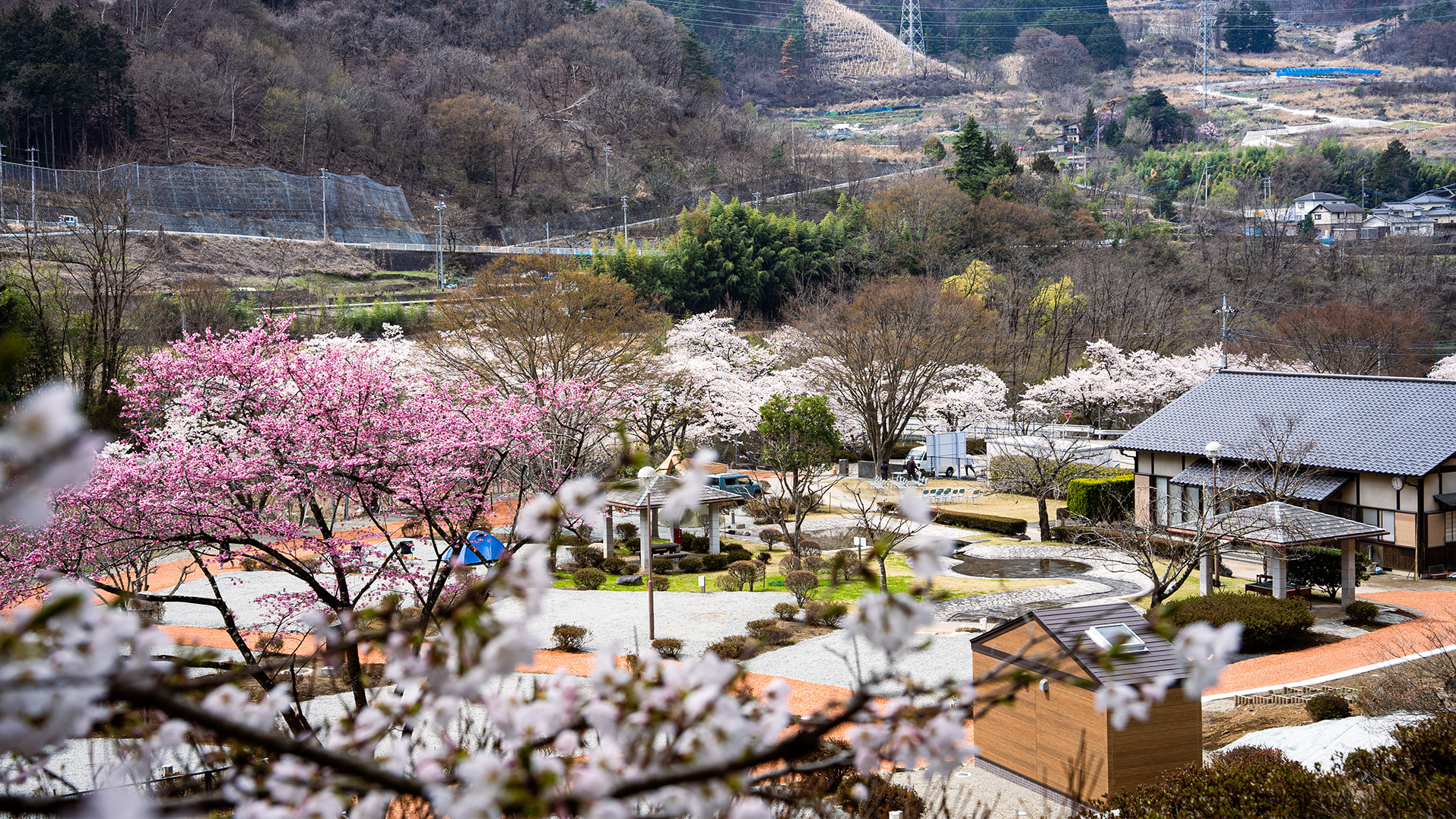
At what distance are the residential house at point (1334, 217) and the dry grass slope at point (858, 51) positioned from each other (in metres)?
71.4

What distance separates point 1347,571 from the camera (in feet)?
52.7

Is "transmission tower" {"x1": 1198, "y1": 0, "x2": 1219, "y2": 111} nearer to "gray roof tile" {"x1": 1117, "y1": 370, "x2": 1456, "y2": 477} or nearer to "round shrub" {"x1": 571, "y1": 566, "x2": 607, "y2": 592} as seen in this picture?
"gray roof tile" {"x1": 1117, "y1": 370, "x2": 1456, "y2": 477}

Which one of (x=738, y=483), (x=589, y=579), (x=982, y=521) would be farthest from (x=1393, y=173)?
(x=589, y=579)

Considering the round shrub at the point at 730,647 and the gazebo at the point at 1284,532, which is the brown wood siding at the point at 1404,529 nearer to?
the gazebo at the point at 1284,532

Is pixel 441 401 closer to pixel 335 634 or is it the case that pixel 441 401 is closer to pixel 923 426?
pixel 335 634

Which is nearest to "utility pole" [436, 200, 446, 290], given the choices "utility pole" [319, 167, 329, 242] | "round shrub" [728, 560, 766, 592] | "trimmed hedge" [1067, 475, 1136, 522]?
"utility pole" [319, 167, 329, 242]

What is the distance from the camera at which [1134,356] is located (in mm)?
35750

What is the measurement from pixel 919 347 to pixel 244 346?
73.1 ft

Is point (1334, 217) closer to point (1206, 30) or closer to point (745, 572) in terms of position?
point (745, 572)

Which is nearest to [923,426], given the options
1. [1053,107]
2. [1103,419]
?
[1103,419]

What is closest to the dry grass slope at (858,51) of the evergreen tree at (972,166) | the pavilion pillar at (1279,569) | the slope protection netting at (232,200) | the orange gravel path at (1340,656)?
the evergreen tree at (972,166)

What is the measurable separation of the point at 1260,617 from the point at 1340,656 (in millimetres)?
1085

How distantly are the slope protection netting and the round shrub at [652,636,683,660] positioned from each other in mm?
38085

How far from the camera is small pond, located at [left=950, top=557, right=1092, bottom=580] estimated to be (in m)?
19.4
